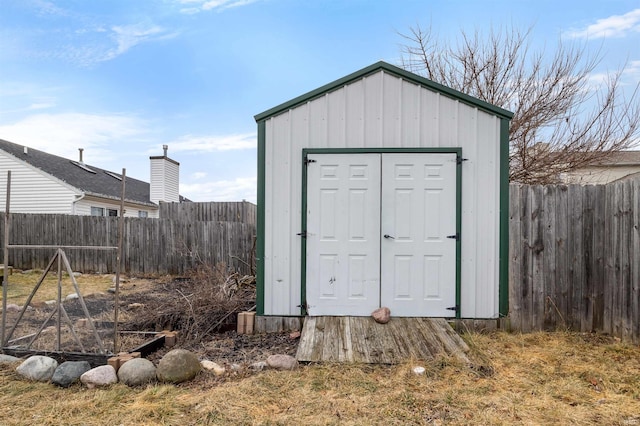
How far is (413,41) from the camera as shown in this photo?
412 inches

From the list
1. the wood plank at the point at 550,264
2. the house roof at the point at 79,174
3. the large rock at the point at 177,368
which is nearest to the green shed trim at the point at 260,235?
the large rock at the point at 177,368

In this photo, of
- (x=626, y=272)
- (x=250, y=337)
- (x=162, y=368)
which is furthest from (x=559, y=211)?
(x=162, y=368)

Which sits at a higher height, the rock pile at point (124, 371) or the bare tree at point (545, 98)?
the bare tree at point (545, 98)

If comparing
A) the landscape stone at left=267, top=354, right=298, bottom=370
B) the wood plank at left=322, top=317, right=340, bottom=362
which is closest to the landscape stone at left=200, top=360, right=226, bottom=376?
the landscape stone at left=267, top=354, right=298, bottom=370

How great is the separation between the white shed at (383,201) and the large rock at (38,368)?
2238 mm

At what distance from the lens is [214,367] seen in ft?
11.4

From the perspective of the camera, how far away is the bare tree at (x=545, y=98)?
8.73 metres

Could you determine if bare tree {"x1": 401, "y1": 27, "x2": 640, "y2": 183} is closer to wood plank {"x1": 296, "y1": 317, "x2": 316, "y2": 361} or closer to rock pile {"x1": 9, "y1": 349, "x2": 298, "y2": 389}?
wood plank {"x1": 296, "y1": 317, "x2": 316, "y2": 361}

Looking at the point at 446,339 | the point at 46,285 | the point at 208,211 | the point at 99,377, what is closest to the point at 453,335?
the point at 446,339

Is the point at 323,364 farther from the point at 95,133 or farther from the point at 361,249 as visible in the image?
the point at 95,133

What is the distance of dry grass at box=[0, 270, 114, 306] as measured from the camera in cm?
732

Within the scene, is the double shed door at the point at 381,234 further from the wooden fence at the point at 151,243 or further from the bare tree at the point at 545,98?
the bare tree at the point at 545,98

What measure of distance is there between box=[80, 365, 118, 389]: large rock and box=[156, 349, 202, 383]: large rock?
40cm

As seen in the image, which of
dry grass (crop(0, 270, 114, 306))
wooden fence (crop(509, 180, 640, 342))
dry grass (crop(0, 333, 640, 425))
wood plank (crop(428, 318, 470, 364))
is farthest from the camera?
dry grass (crop(0, 270, 114, 306))
